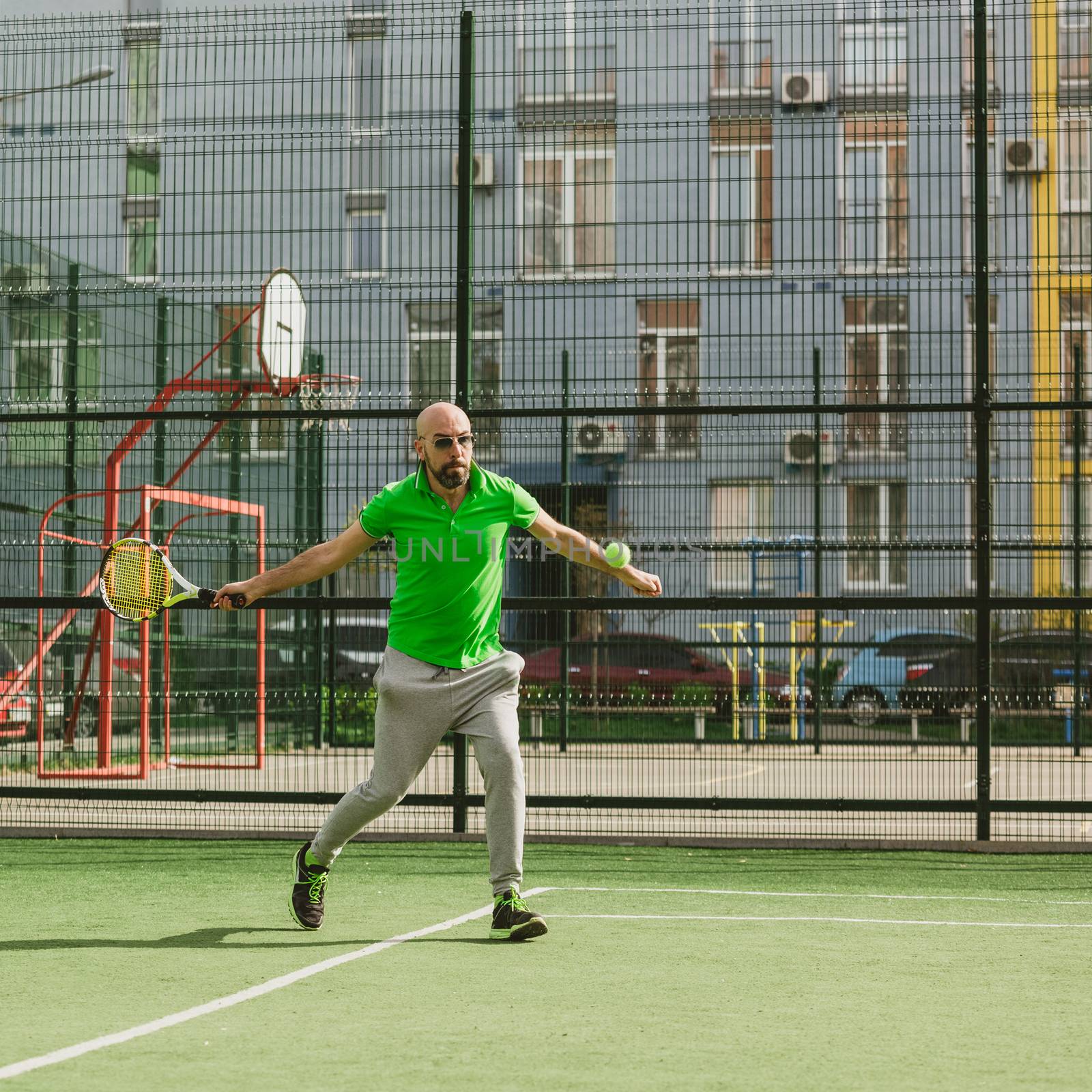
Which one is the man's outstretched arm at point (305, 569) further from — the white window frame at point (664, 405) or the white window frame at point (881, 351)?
the white window frame at point (881, 351)

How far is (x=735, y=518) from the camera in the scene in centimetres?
1233

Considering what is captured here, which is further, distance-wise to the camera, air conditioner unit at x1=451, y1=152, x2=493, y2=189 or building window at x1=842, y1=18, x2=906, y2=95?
air conditioner unit at x1=451, y1=152, x2=493, y2=189

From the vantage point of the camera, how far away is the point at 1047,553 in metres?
13.5

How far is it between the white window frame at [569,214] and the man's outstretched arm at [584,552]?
3955 millimetres

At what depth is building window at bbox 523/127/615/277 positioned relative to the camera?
10648 millimetres

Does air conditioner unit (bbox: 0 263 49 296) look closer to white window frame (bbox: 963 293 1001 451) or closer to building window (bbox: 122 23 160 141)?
building window (bbox: 122 23 160 141)

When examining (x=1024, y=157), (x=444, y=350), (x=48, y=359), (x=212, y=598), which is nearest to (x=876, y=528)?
(x=1024, y=157)

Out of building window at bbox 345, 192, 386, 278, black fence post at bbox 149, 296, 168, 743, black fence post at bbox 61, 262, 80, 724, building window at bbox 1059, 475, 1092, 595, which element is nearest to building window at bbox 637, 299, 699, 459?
building window at bbox 345, 192, 386, 278

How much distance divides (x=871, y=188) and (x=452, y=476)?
16.6 ft

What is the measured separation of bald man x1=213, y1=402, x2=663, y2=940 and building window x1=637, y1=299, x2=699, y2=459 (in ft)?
12.6

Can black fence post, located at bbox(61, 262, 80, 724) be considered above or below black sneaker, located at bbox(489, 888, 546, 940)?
above

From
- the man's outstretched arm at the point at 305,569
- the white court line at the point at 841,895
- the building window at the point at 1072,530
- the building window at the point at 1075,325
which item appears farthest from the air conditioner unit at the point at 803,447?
the man's outstretched arm at the point at 305,569

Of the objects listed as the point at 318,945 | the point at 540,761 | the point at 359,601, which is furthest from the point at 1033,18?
the point at 318,945

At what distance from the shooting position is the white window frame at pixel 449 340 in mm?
10672
